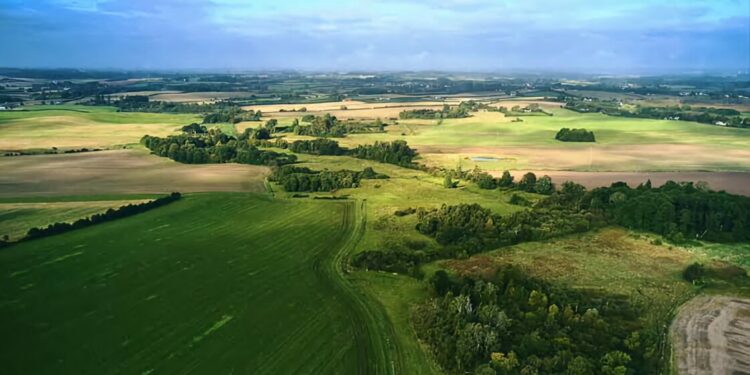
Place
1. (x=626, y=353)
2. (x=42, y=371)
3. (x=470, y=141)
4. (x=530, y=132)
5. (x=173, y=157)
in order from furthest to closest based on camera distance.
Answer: (x=530, y=132) → (x=470, y=141) → (x=173, y=157) → (x=626, y=353) → (x=42, y=371)

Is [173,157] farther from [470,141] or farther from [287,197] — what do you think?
[470,141]

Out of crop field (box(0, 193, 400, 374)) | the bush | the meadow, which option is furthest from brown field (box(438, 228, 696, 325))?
crop field (box(0, 193, 400, 374))

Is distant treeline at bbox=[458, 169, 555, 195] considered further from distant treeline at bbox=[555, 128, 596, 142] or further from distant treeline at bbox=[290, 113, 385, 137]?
distant treeline at bbox=[290, 113, 385, 137]

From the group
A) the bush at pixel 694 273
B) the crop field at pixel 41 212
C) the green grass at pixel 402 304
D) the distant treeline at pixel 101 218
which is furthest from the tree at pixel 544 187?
the crop field at pixel 41 212

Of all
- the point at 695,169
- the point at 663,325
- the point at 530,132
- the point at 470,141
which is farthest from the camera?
the point at 530,132

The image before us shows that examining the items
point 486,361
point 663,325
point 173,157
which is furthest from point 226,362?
point 173,157

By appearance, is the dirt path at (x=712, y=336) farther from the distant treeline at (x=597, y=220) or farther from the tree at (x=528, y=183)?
the tree at (x=528, y=183)
